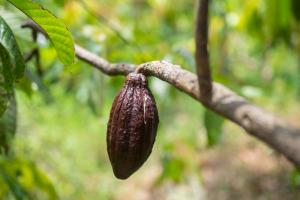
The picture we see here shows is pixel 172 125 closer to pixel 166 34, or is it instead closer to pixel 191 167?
pixel 166 34

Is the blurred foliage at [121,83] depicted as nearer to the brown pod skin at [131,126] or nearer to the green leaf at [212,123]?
the green leaf at [212,123]

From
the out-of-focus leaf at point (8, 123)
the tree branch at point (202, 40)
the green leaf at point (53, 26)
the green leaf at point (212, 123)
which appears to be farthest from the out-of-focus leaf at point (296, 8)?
the green leaf at point (53, 26)

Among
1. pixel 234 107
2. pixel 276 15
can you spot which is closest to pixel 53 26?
pixel 234 107

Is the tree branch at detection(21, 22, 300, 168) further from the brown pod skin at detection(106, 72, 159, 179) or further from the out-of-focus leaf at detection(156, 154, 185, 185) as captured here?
the out-of-focus leaf at detection(156, 154, 185, 185)

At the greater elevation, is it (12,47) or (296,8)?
(12,47)

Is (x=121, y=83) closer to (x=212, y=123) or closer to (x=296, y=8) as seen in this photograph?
(x=212, y=123)

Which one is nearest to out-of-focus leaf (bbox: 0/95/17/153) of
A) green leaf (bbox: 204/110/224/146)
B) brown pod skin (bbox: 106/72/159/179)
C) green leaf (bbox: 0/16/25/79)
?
green leaf (bbox: 0/16/25/79)

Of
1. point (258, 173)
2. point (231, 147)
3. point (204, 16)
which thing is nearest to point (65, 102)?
point (231, 147)
